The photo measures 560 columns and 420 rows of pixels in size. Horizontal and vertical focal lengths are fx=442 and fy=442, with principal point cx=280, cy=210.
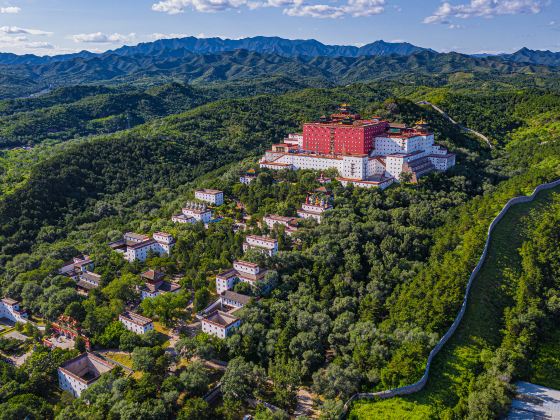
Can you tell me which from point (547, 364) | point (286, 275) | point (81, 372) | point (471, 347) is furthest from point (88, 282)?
point (547, 364)

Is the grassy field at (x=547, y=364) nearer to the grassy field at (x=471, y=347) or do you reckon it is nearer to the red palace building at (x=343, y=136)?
the grassy field at (x=471, y=347)

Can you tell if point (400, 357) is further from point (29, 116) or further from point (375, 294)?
point (29, 116)

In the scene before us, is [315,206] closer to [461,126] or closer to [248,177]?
[248,177]

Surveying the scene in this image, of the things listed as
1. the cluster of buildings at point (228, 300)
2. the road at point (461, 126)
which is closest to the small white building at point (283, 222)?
the cluster of buildings at point (228, 300)

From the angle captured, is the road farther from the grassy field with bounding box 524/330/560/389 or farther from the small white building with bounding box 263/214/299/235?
the grassy field with bounding box 524/330/560/389

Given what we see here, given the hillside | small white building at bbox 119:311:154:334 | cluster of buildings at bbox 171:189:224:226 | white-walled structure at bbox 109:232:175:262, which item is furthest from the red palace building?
small white building at bbox 119:311:154:334

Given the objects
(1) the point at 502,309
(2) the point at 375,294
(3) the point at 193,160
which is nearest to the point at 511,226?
(1) the point at 502,309
